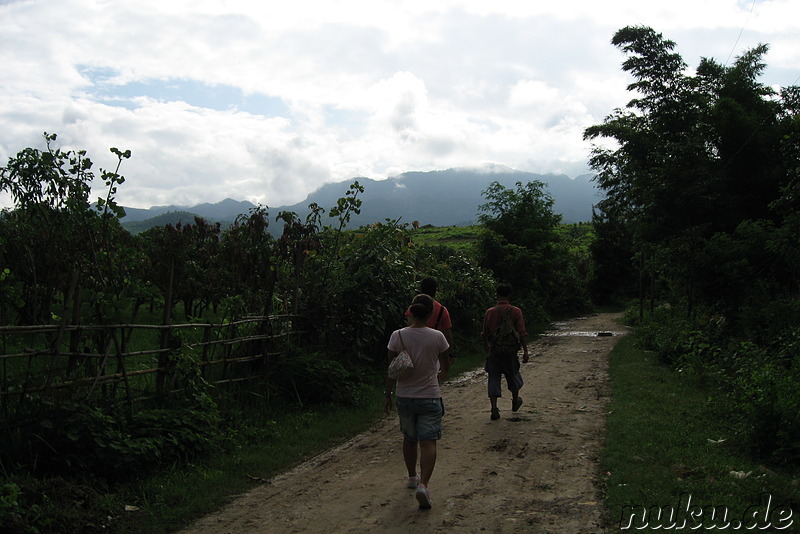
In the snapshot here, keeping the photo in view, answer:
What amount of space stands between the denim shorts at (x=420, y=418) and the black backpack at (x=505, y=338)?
2887mm

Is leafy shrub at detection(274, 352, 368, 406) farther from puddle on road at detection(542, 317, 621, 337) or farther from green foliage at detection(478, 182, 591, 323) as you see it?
green foliage at detection(478, 182, 591, 323)

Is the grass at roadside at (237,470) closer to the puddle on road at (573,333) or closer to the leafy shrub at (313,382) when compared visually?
the leafy shrub at (313,382)

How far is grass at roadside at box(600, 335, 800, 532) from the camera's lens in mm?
4484

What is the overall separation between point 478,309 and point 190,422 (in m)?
12.2

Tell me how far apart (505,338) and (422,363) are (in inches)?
119

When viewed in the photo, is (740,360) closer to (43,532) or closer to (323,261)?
(323,261)

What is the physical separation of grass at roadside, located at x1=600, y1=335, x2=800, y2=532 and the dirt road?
0.83 ft

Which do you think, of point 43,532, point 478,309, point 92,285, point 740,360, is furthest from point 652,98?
point 43,532

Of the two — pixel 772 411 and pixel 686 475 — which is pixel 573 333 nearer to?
pixel 772 411

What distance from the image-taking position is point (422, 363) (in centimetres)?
518

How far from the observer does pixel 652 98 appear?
19.0 meters

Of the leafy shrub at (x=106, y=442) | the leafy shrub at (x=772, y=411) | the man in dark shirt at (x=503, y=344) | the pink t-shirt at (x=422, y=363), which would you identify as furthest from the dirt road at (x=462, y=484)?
the leafy shrub at (x=772, y=411)

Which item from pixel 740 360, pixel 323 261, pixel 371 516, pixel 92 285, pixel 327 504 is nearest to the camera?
pixel 371 516

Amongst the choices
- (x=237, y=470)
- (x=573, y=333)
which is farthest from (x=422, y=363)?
(x=573, y=333)
